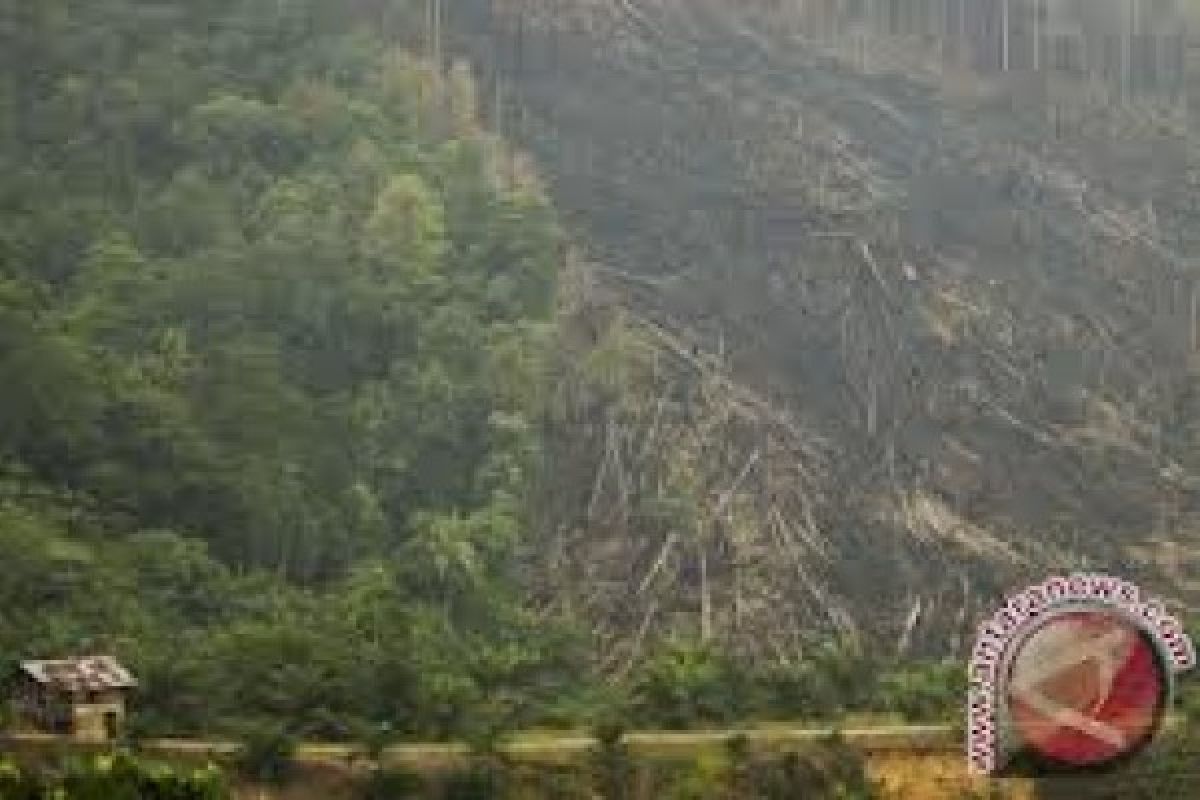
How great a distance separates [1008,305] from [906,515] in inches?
Result: 523

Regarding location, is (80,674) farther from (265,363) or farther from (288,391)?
(265,363)

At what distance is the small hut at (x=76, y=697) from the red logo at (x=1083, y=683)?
14180 mm

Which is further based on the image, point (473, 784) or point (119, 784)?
point (473, 784)

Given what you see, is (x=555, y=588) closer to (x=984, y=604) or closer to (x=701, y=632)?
(x=701, y=632)

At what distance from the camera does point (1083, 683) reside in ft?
95.2

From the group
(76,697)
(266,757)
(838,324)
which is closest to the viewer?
(76,697)

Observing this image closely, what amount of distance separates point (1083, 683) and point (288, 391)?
2539 centimetres

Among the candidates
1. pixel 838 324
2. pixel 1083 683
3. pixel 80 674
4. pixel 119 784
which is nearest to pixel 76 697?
pixel 80 674

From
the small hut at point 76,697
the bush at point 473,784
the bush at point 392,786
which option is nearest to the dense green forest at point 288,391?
the small hut at point 76,697

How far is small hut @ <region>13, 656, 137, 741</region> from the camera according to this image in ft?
112

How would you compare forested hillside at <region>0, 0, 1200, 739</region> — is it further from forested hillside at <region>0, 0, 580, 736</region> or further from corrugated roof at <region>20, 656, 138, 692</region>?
corrugated roof at <region>20, 656, 138, 692</region>

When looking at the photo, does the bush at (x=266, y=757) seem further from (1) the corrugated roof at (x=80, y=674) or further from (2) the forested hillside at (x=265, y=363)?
(1) the corrugated roof at (x=80, y=674)

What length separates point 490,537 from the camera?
4766cm

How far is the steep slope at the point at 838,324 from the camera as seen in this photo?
50.8 meters
